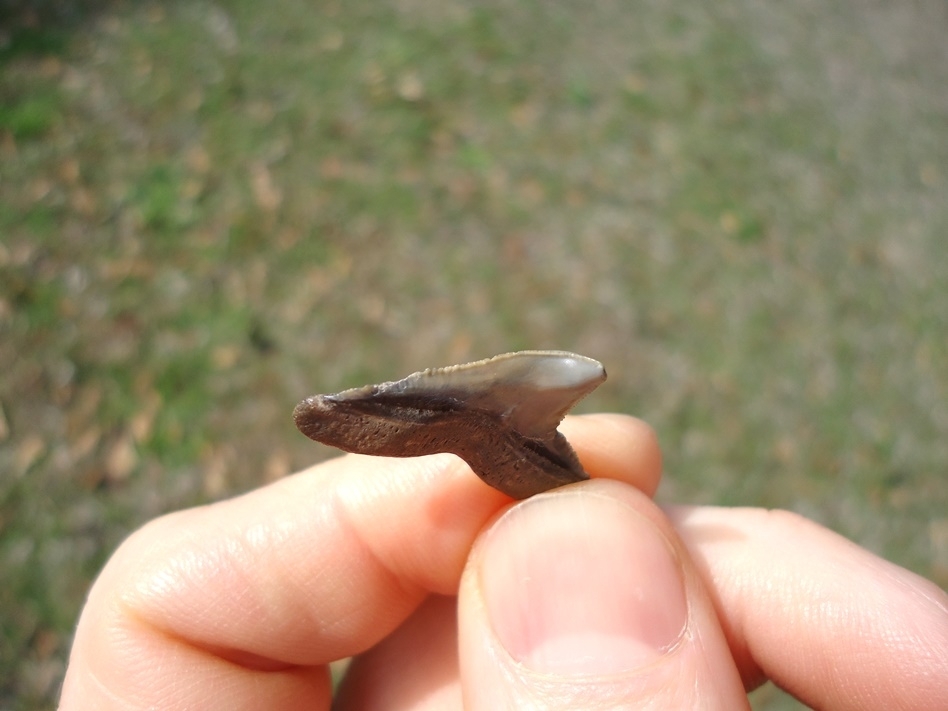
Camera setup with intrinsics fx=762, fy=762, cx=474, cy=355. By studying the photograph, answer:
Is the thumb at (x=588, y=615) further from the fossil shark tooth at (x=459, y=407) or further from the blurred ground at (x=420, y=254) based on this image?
the blurred ground at (x=420, y=254)

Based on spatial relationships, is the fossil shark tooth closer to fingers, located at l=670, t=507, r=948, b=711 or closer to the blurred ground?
fingers, located at l=670, t=507, r=948, b=711

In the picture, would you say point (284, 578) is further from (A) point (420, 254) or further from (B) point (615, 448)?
(A) point (420, 254)

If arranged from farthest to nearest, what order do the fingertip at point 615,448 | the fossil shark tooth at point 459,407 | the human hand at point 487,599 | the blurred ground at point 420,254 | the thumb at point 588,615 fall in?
1. the blurred ground at point 420,254
2. the fingertip at point 615,448
3. the human hand at point 487,599
4. the thumb at point 588,615
5. the fossil shark tooth at point 459,407

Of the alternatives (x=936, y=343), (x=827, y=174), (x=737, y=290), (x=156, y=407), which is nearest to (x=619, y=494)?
(x=156, y=407)

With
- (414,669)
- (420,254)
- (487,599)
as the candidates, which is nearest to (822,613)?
(487,599)

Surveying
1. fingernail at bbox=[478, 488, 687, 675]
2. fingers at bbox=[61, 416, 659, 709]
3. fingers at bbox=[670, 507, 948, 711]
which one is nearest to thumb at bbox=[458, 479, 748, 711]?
fingernail at bbox=[478, 488, 687, 675]

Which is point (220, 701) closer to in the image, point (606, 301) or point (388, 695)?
point (388, 695)

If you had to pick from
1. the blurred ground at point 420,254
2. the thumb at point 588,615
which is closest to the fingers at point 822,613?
the thumb at point 588,615
